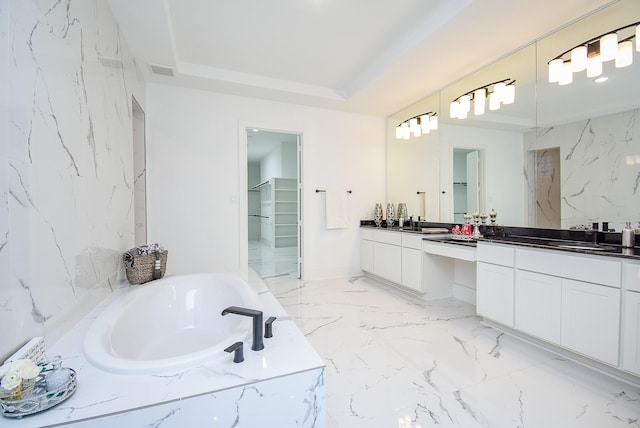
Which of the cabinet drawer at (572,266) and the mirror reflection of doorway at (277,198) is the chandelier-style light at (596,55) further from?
the mirror reflection of doorway at (277,198)

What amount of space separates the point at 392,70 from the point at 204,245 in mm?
2860

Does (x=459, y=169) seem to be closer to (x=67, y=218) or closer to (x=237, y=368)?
(x=237, y=368)

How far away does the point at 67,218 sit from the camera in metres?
1.29

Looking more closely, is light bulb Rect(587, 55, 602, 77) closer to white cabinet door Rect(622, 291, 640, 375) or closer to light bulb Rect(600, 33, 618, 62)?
light bulb Rect(600, 33, 618, 62)

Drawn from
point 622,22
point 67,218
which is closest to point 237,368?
point 67,218

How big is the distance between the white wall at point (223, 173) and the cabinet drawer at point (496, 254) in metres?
2.00

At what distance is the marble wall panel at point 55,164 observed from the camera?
3.10 feet

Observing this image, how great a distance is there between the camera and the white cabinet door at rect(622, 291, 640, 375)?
4.94 feet

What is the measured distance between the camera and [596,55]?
6.56 ft

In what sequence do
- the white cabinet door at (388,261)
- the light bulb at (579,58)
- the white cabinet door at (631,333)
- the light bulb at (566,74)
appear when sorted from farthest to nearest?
the white cabinet door at (388,261) < the light bulb at (566,74) < the light bulb at (579,58) < the white cabinet door at (631,333)

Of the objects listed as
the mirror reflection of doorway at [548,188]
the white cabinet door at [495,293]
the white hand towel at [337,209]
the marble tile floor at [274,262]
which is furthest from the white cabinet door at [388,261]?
the mirror reflection of doorway at [548,188]

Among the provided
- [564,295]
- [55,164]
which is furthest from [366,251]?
[55,164]

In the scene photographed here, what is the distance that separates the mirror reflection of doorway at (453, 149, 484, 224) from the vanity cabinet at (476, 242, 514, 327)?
0.77m

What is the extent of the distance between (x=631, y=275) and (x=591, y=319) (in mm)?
342
